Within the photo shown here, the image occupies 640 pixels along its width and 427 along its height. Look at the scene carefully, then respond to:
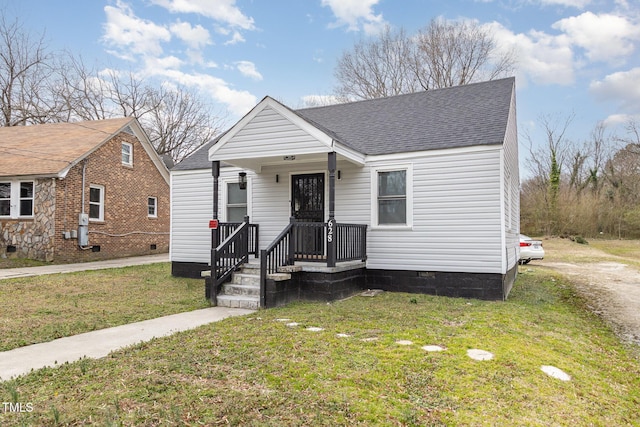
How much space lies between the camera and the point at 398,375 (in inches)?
146

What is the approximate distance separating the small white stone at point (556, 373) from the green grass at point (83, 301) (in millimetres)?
5317

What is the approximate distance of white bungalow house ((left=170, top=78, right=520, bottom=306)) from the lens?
25.8 feet

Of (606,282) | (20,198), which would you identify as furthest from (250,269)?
(20,198)

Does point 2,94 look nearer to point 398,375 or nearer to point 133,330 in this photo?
point 133,330

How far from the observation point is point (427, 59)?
92.0ft

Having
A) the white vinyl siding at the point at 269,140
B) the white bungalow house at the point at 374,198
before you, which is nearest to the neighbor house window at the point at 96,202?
the white bungalow house at the point at 374,198

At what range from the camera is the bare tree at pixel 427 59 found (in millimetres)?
27547

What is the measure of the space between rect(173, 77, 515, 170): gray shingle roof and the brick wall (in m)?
6.02

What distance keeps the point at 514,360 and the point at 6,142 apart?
20.5m

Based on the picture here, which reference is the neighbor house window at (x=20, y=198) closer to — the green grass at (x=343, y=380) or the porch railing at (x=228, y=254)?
the porch railing at (x=228, y=254)

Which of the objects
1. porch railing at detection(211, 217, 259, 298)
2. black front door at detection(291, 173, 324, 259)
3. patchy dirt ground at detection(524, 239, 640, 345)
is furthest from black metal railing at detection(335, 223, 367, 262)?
patchy dirt ground at detection(524, 239, 640, 345)

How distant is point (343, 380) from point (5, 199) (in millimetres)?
16418

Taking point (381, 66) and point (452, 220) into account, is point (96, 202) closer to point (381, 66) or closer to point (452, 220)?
point (452, 220)

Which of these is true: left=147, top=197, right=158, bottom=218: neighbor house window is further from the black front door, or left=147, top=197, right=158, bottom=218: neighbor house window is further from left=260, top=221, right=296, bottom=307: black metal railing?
left=260, top=221, right=296, bottom=307: black metal railing
